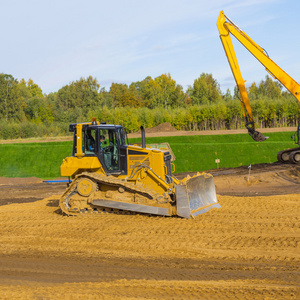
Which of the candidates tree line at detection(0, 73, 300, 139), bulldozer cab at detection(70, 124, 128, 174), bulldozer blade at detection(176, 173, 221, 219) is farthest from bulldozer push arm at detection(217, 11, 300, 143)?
tree line at detection(0, 73, 300, 139)

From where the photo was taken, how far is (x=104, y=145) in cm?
1320

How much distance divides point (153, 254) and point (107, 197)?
165 inches

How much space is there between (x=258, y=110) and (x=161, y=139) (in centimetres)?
2789

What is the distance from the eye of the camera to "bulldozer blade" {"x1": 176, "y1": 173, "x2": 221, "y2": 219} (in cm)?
1180

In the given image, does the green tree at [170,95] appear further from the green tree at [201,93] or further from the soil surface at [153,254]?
the soil surface at [153,254]

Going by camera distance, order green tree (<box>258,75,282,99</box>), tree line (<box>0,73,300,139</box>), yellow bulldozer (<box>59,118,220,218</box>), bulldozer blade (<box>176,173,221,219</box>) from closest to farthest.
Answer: bulldozer blade (<box>176,173,221,219</box>) < yellow bulldozer (<box>59,118,220,218</box>) < tree line (<box>0,73,300,139</box>) < green tree (<box>258,75,282,99</box>)

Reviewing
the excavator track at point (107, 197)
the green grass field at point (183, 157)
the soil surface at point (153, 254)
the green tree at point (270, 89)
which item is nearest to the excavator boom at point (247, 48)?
the green grass field at point (183, 157)

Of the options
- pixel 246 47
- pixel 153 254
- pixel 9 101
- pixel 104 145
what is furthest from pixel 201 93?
pixel 153 254

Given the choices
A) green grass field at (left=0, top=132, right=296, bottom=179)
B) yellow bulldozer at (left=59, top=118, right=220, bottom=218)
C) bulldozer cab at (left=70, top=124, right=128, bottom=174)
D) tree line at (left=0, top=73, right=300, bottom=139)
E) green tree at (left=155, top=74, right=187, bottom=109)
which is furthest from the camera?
green tree at (left=155, top=74, right=187, bottom=109)

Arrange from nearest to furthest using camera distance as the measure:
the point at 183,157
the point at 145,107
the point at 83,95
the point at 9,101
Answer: the point at 183,157 < the point at 145,107 < the point at 9,101 < the point at 83,95

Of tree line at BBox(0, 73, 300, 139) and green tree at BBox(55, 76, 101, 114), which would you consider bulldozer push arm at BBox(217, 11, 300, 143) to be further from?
green tree at BBox(55, 76, 101, 114)

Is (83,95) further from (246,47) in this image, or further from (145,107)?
(246,47)

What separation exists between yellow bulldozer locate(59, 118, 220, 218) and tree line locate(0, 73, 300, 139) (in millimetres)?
42960

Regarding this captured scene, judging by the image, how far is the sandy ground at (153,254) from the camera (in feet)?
21.4
